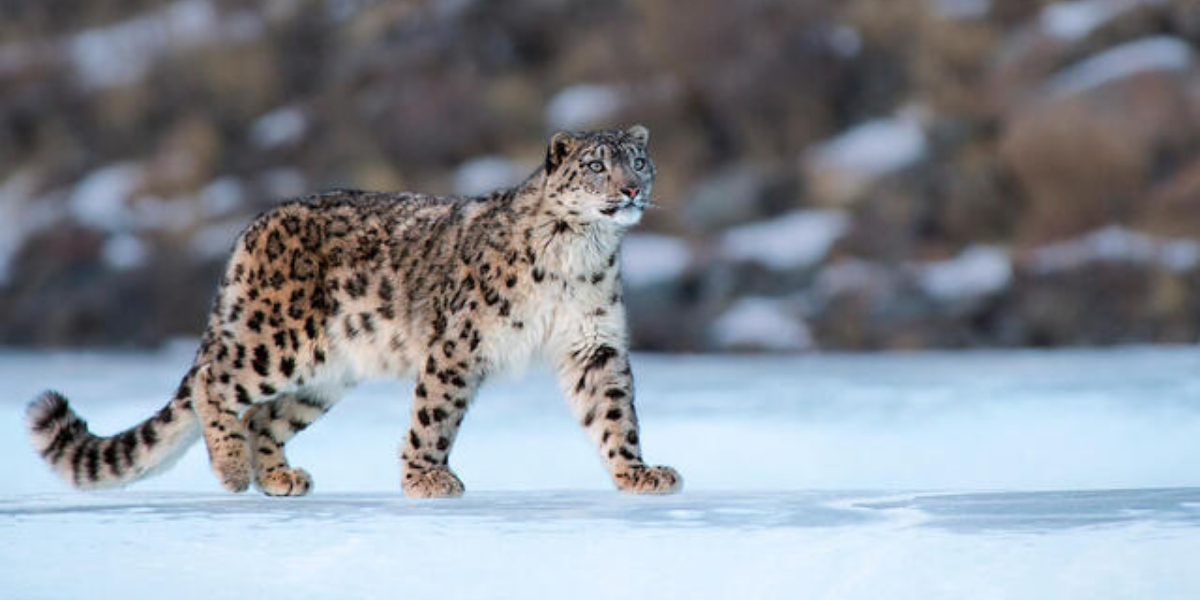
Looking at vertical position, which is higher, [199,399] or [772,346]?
[772,346]

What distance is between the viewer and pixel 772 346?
56.0 ft

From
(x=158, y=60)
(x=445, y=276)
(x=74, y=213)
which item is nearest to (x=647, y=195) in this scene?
(x=445, y=276)

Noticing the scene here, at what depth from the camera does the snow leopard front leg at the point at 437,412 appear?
679 centimetres

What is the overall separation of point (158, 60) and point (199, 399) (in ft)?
64.7

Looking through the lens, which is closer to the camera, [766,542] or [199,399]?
[766,542]

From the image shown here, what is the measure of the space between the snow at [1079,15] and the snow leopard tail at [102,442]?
1509cm

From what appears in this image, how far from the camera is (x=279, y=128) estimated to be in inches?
942

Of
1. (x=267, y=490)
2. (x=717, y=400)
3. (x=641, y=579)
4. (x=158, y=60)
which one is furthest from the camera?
(x=158, y=60)

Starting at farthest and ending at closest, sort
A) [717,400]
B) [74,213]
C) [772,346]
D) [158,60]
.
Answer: [158,60], [74,213], [772,346], [717,400]

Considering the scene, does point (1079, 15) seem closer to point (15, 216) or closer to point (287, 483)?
point (15, 216)

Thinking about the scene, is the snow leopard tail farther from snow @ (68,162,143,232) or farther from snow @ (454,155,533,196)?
snow @ (68,162,143,232)

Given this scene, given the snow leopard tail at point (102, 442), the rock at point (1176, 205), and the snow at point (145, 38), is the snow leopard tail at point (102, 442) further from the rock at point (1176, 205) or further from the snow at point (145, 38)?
the snow at point (145, 38)

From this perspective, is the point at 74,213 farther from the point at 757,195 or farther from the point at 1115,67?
the point at 1115,67

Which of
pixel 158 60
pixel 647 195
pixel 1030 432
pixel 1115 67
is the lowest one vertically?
pixel 1030 432
